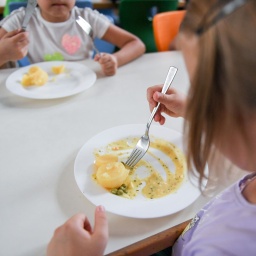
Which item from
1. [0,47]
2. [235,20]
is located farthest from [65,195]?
[0,47]

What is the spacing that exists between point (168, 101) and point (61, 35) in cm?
91

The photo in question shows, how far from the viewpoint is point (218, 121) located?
39cm

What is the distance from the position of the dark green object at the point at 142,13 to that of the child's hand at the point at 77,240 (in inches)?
63.0

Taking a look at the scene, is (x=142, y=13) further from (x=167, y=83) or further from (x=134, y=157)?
(x=134, y=157)

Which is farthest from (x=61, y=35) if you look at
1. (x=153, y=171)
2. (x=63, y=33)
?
(x=153, y=171)

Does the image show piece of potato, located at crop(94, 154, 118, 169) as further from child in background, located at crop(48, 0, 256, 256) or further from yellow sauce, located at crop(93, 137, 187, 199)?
child in background, located at crop(48, 0, 256, 256)

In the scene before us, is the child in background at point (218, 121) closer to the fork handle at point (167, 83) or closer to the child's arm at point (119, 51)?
the fork handle at point (167, 83)

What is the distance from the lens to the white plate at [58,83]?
38.9 inches

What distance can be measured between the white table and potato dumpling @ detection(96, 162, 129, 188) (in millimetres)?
58

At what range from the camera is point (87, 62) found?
4.17 ft

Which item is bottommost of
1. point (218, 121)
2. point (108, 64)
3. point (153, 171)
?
point (153, 171)

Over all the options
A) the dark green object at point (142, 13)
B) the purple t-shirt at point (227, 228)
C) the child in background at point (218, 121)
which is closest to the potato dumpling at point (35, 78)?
the child in background at point (218, 121)

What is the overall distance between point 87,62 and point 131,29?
84 centimetres

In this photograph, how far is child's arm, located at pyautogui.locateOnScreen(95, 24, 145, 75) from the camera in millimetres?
1147
